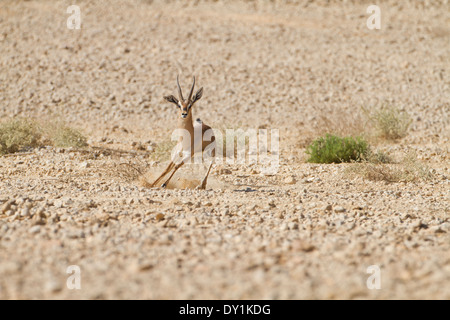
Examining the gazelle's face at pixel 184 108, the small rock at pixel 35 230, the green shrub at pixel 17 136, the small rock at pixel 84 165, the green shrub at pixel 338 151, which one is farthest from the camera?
the green shrub at pixel 17 136

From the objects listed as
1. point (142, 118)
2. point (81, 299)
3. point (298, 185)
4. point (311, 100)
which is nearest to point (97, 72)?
point (142, 118)

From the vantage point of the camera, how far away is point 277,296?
366 cm

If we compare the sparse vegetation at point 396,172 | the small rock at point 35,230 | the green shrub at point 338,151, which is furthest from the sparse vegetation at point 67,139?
the small rock at point 35,230

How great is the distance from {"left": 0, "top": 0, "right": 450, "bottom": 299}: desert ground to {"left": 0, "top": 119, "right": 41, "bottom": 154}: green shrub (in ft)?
1.26

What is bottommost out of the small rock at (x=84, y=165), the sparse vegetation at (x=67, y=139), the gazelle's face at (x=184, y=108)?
the small rock at (x=84, y=165)

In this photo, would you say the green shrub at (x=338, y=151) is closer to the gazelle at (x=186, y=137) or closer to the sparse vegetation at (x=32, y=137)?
the gazelle at (x=186, y=137)

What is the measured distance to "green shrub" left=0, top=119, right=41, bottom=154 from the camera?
990 cm

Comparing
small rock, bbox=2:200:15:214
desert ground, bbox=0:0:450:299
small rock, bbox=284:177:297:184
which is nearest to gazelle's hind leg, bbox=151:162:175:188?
desert ground, bbox=0:0:450:299

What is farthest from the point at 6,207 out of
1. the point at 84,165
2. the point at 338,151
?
the point at 338,151

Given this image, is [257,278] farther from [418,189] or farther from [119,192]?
[418,189]

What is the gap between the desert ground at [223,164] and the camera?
159 inches

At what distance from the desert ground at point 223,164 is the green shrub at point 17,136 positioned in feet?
1.26

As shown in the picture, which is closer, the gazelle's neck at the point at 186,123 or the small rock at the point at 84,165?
the gazelle's neck at the point at 186,123

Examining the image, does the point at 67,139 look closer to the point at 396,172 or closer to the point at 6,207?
the point at 6,207
